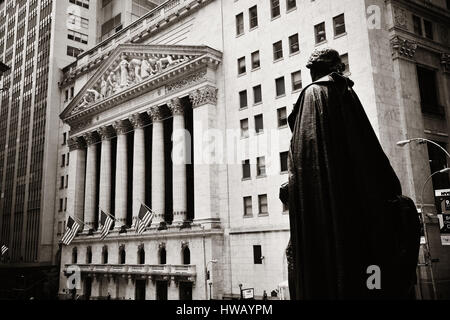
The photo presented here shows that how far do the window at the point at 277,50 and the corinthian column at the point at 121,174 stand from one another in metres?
23.8

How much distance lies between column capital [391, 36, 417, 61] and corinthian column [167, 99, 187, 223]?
2273 centimetres

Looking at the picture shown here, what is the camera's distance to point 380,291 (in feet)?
16.1

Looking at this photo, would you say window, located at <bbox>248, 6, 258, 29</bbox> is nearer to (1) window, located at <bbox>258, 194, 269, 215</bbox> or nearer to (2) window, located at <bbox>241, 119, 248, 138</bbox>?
(2) window, located at <bbox>241, 119, 248, 138</bbox>

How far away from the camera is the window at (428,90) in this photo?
37531 mm

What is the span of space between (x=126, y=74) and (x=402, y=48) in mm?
33183

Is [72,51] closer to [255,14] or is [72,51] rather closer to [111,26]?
[111,26]

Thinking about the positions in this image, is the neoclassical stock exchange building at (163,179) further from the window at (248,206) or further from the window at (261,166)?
the window at (261,166)

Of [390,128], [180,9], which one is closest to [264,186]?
[390,128]

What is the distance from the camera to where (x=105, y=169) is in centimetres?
5909

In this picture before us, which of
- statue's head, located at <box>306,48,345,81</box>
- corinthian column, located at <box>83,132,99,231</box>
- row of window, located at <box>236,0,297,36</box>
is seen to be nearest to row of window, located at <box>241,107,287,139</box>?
row of window, located at <box>236,0,297,36</box>

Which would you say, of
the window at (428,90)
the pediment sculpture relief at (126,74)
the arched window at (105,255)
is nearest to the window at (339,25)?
the window at (428,90)

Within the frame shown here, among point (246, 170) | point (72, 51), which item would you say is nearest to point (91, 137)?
point (72, 51)

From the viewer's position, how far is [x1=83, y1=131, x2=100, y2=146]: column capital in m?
62.2

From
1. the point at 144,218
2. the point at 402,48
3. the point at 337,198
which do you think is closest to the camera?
the point at 337,198
